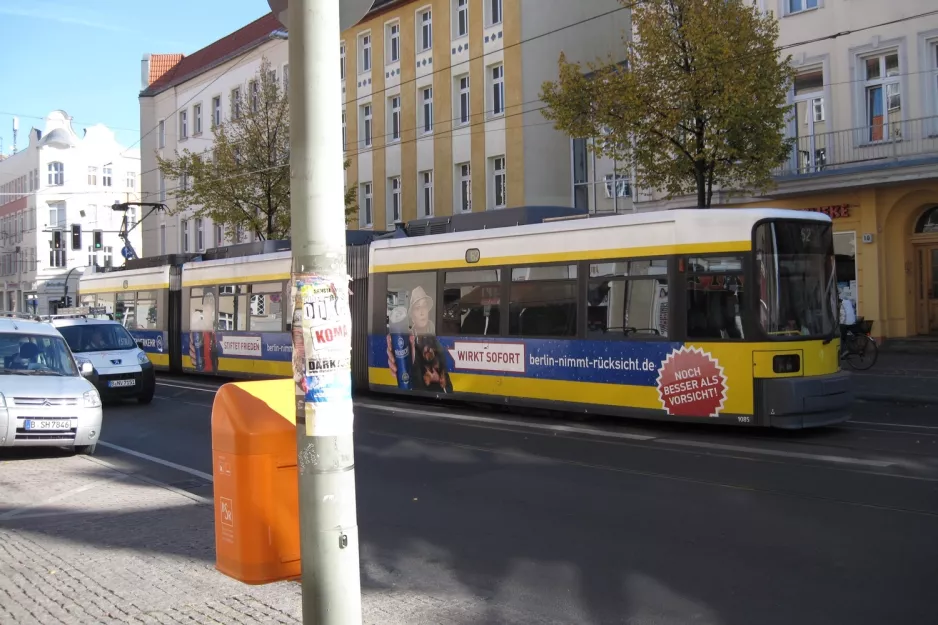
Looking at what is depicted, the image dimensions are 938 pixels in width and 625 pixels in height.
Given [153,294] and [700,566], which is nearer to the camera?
[700,566]

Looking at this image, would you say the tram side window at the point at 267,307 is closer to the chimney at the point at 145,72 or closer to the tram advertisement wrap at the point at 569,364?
the tram advertisement wrap at the point at 569,364

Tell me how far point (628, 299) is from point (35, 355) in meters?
8.02

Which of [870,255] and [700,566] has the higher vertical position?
[870,255]

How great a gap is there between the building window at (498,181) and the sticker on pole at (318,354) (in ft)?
95.5

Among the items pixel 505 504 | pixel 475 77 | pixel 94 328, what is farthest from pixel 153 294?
pixel 505 504

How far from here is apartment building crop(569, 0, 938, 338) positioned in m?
22.3

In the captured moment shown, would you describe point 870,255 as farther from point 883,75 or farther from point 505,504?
point 505,504

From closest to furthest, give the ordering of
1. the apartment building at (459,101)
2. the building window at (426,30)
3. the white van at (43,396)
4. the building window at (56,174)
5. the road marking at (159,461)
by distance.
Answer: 1. the road marking at (159,461)
2. the white van at (43,396)
3. the apartment building at (459,101)
4. the building window at (426,30)
5. the building window at (56,174)

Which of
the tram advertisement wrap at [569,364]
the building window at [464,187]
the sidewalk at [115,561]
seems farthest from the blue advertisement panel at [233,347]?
the building window at [464,187]

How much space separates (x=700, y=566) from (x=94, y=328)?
16404 millimetres

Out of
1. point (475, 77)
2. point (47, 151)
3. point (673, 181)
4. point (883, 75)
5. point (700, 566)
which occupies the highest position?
point (47, 151)

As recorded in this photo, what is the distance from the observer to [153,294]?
88.0 feet

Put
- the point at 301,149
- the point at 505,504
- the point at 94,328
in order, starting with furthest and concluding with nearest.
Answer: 1. the point at 94,328
2. the point at 505,504
3. the point at 301,149

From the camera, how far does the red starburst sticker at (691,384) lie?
39.6 ft
